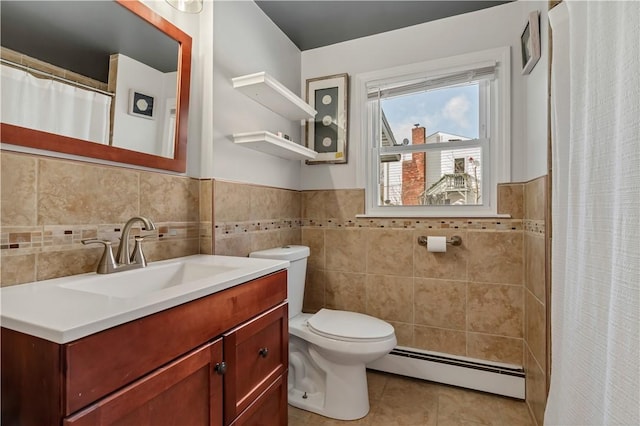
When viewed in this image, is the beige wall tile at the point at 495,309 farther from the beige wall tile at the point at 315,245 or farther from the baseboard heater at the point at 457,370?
the beige wall tile at the point at 315,245

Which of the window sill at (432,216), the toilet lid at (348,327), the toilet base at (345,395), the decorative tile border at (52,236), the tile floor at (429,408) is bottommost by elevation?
the tile floor at (429,408)

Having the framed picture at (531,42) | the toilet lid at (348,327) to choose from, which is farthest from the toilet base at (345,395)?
the framed picture at (531,42)

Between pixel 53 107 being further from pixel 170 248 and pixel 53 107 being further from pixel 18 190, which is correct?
pixel 170 248

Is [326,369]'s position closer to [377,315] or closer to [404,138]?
[377,315]

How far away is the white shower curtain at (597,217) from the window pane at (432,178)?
961mm

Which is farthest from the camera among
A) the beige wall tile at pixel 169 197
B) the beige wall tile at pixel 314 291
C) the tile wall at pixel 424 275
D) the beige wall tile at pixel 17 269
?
the beige wall tile at pixel 314 291

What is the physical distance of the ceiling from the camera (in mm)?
1821

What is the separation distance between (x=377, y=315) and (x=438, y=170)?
3.53 ft

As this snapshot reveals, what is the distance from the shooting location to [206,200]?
152 cm

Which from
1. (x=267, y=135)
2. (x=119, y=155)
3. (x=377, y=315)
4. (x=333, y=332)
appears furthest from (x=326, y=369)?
(x=119, y=155)

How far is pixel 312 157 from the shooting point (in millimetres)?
2102

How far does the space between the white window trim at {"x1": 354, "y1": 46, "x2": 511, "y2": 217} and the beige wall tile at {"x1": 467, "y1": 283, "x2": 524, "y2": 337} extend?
457mm

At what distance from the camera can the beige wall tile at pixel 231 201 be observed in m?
1.54

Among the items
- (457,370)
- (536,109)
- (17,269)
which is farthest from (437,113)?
(17,269)
